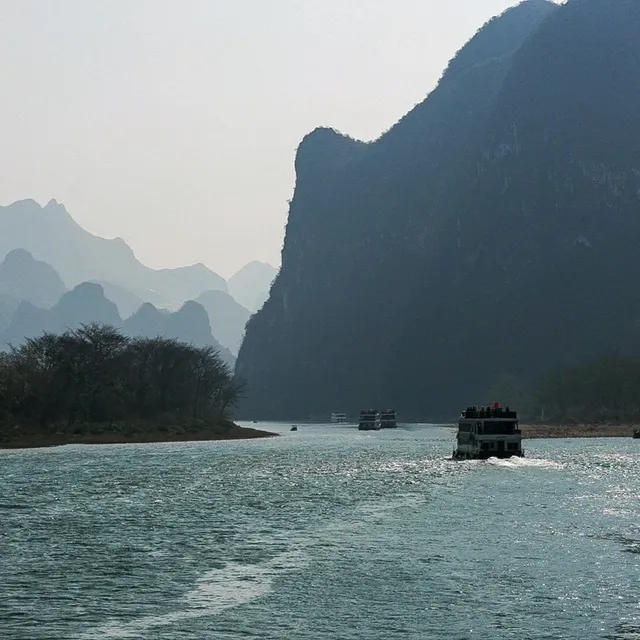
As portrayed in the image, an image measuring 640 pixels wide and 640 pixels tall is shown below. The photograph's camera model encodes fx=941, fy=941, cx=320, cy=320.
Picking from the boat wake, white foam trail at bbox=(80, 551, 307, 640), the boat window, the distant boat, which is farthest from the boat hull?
white foam trail at bbox=(80, 551, 307, 640)

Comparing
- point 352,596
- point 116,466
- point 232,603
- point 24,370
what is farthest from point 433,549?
point 24,370

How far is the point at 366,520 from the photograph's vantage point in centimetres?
6631

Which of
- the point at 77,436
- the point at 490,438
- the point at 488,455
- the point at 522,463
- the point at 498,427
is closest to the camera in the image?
the point at 522,463

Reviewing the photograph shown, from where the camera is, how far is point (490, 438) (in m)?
132

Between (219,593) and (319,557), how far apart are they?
10080 mm

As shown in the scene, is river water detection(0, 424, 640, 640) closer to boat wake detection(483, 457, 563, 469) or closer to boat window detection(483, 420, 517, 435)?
boat wake detection(483, 457, 563, 469)

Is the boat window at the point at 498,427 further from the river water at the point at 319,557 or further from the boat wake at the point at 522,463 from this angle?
the river water at the point at 319,557

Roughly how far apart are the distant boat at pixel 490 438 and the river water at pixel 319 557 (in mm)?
31604

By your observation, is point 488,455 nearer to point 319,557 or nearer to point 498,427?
point 498,427

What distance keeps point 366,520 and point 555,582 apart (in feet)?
77.5

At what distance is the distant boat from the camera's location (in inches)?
5162

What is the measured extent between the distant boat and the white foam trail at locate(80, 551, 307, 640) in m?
81.9

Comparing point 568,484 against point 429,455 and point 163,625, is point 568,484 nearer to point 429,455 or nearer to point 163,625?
point 429,455

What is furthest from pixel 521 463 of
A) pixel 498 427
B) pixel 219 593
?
pixel 219 593
